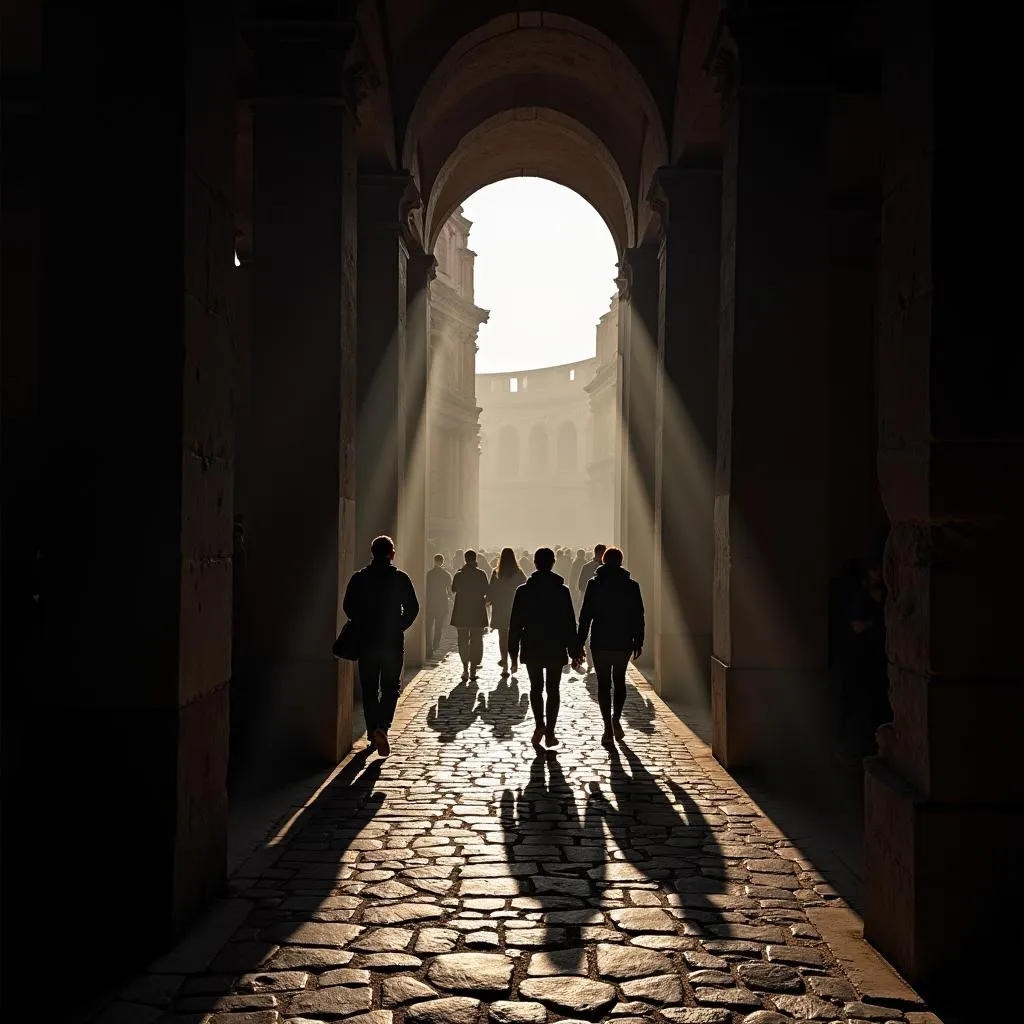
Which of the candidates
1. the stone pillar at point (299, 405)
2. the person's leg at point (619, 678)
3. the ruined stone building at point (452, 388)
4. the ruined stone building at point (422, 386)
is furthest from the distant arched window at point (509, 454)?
the stone pillar at point (299, 405)

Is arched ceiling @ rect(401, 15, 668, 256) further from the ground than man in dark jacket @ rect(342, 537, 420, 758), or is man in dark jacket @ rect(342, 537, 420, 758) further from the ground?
arched ceiling @ rect(401, 15, 668, 256)

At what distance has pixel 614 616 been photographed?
8820 millimetres

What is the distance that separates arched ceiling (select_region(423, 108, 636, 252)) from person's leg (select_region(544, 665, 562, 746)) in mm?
8838

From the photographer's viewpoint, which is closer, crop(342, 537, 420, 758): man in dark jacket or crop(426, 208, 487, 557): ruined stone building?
crop(342, 537, 420, 758): man in dark jacket

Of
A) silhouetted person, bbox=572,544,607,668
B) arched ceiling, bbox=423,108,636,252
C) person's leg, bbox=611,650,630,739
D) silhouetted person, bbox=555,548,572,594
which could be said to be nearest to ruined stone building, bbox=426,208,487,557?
silhouetted person, bbox=555,548,572,594

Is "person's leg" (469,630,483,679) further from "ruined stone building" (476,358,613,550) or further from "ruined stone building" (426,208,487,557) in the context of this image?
"ruined stone building" (476,358,613,550)

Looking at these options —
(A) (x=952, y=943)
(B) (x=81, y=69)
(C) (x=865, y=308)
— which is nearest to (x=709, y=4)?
(C) (x=865, y=308)

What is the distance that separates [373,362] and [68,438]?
7.77 metres

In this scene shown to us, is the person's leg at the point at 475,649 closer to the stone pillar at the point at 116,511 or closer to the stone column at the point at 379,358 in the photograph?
the stone column at the point at 379,358

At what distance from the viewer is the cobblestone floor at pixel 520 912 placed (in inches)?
150

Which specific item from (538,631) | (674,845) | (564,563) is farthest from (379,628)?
(564,563)

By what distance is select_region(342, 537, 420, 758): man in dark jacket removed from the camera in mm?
8281

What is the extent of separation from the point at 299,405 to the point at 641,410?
7.81m

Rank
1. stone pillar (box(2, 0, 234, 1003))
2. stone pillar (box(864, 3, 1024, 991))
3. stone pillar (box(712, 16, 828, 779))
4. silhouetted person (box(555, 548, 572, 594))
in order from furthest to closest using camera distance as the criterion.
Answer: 1. silhouetted person (box(555, 548, 572, 594))
2. stone pillar (box(712, 16, 828, 779))
3. stone pillar (box(2, 0, 234, 1003))
4. stone pillar (box(864, 3, 1024, 991))
